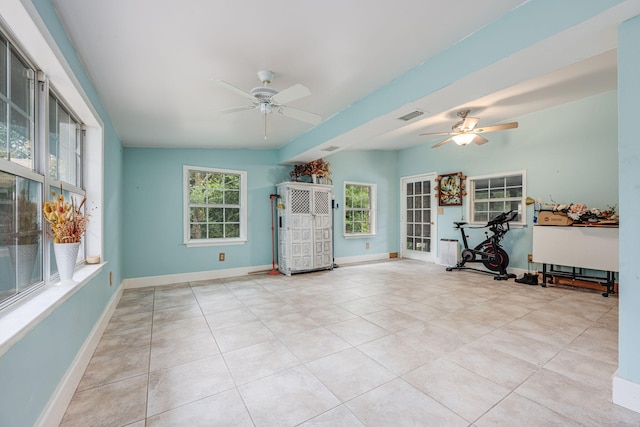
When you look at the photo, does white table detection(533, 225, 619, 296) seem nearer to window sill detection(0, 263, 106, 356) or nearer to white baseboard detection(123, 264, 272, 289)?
white baseboard detection(123, 264, 272, 289)

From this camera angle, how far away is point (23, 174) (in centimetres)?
161

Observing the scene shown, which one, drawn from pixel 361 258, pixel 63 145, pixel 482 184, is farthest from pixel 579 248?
pixel 63 145

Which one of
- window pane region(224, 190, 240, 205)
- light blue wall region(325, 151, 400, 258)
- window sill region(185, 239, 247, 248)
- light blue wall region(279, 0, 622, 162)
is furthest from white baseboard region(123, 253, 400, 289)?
light blue wall region(279, 0, 622, 162)

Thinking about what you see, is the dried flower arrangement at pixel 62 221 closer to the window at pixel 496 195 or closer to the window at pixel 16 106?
the window at pixel 16 106

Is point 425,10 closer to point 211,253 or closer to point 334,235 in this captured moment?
point 211,253

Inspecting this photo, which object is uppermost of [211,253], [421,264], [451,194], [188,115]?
[188,115]

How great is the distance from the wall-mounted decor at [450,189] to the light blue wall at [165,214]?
4285 millimetres

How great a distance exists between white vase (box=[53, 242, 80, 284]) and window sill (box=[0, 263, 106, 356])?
55 millimetres

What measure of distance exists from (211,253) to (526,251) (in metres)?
5.85

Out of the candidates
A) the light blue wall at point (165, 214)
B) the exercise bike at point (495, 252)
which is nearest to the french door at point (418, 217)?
the exercise bike at point (495, 252)

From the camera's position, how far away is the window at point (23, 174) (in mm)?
1493

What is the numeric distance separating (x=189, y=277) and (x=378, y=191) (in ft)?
16.2

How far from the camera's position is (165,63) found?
2420 mm

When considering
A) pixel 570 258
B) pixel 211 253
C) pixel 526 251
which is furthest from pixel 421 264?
pixel 211 253
